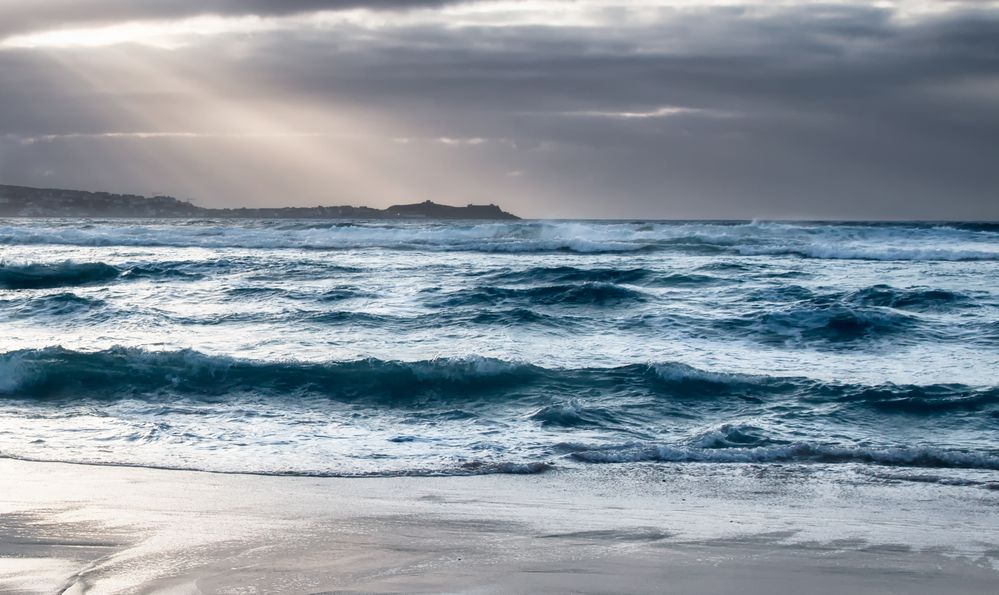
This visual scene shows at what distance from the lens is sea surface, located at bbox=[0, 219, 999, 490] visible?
7.96m

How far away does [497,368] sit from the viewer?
1119cm

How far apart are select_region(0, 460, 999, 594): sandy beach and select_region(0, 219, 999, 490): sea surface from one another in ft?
2.04

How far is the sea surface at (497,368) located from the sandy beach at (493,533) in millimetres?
622

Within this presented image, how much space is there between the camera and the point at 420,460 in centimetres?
763

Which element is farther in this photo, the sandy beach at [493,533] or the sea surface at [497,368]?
the sea surface at [497,368]

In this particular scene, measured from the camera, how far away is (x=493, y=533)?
540 centimetres

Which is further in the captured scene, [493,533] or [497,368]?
[497,368]

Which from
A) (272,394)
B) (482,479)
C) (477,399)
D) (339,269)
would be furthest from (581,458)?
(339,269)

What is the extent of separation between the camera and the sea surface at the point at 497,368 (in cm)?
796

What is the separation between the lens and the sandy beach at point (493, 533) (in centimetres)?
456

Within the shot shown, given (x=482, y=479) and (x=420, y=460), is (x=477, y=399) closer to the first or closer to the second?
(x=420, y=460)

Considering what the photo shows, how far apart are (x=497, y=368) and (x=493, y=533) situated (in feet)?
19.1

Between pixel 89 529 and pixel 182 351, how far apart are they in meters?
6.76

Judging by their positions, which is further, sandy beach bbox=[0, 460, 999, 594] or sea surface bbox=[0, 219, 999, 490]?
sea surface bbox=[0, 219, 999, 490]
